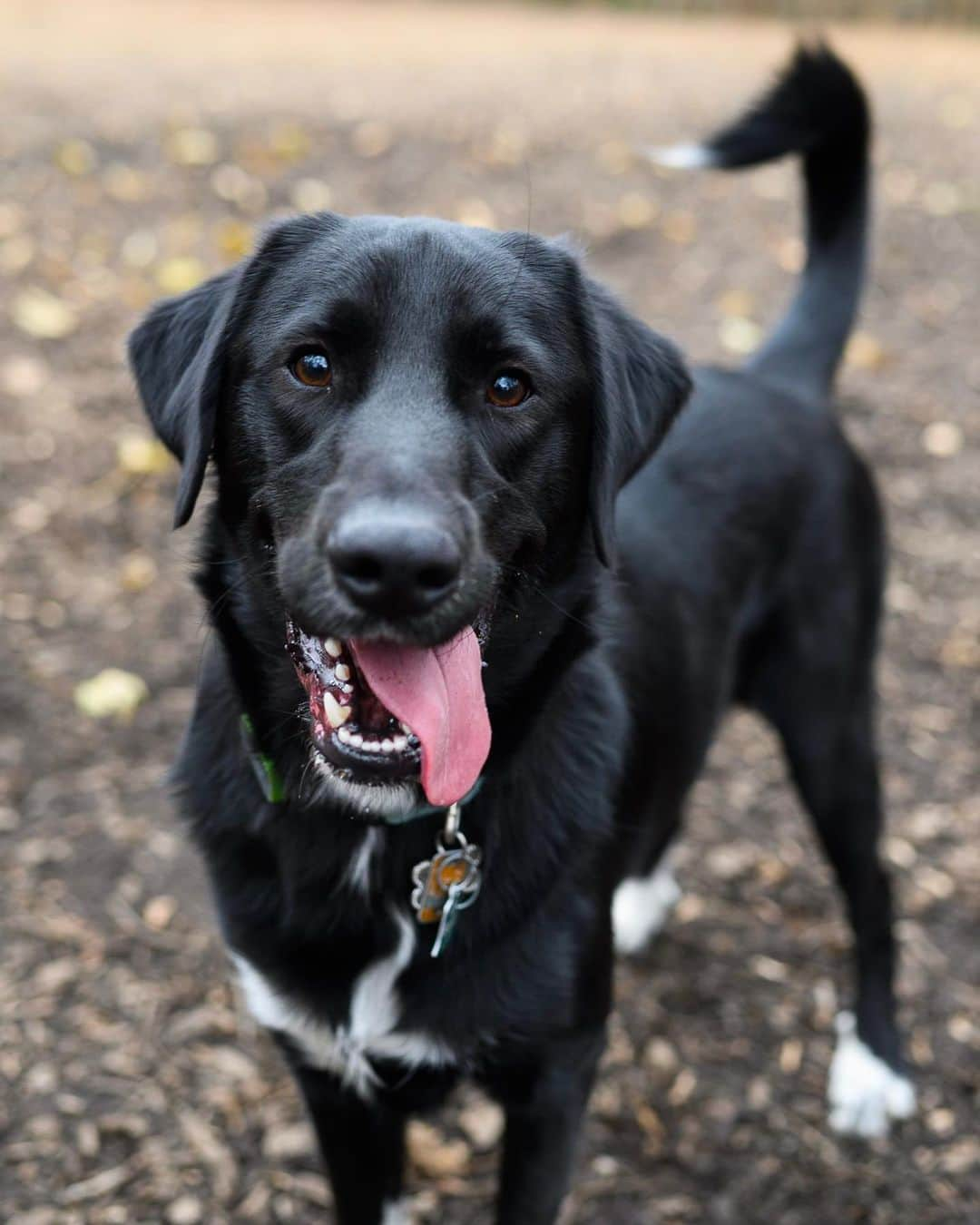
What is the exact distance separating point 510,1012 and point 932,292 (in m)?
5.77

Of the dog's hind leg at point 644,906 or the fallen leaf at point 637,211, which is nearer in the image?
the dog's hind leg at point 644,906

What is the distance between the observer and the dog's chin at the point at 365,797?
2.14 m

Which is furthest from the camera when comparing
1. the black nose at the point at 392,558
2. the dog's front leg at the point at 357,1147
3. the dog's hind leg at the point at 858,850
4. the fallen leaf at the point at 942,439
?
the fallen leaf at the point at 942,439

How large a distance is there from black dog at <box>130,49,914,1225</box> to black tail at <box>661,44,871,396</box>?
A: 1.04m

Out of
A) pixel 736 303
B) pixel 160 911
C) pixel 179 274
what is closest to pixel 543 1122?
pixel 160 911

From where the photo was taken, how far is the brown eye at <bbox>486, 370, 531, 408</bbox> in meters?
2.12

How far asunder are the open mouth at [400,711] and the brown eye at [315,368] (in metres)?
0.39

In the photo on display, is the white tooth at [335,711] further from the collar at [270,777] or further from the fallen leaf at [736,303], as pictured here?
the fallen leaf at [736,303]

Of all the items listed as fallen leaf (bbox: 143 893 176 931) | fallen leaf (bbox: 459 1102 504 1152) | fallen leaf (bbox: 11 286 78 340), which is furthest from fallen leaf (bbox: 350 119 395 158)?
fallen leaf (bbox: 459 1102 504 1152)

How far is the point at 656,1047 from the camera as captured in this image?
10.8ft

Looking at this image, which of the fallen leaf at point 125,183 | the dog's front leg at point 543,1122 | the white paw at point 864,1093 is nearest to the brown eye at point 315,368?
the dog's front leg at point 543,1122

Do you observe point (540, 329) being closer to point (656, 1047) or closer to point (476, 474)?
point (476, 474)

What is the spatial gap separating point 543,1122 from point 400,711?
889 millimetres

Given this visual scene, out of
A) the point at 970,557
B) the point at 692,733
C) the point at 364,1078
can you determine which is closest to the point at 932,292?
the point at 970,557
